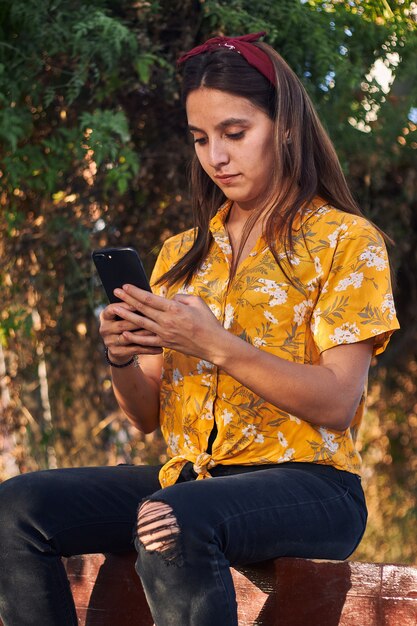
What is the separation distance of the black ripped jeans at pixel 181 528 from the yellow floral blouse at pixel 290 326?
5 cm

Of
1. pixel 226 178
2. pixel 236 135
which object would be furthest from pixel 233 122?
pixel 226 178

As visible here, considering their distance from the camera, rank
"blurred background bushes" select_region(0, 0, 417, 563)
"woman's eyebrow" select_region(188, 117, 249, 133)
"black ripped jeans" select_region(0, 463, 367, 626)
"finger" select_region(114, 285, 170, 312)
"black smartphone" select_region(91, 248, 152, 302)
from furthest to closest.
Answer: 1. "blurred background bushes" select_region(0, 0, 417, 563)
2. "woman's eyebrow" select_region(188, 117, 249, 133)
3. "black smartphone" select_region(91, 248, 152, 302)
4. "finger" select_region(114, 285, 170, 312)
5. "black ripped jeans" select_region(0, 463, 367, 626)

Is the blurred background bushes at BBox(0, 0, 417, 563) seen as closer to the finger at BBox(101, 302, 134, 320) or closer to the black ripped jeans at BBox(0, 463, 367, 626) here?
the finger at BBox(101, 302, 134, 320)

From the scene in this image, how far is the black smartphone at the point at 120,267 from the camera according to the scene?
2311 millimetres

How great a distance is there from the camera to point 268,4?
3.73 m

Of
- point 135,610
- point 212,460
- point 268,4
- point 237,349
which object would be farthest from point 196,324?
point 268,4

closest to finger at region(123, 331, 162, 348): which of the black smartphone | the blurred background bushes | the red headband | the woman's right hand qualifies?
the woman's right hand

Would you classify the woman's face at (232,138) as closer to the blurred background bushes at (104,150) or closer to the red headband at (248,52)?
the red headband at (248,52)

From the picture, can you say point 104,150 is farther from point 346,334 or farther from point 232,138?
point 346,334

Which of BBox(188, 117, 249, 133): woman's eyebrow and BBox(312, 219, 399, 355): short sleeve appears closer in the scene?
BBox(312, 219, 399, 355): short sleeve

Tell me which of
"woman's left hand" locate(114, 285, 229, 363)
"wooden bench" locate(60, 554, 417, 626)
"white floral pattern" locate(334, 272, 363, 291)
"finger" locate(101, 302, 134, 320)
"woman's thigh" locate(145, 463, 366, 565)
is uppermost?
"white floral pattern" locate(334, 272, 363, 291)

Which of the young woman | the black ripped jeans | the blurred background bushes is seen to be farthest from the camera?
the blurred background bushes

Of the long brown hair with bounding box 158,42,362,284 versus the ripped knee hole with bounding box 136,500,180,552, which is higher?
the long brown hair with bounding box 158,42,362,284

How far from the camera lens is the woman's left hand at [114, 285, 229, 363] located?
85.5 inches
